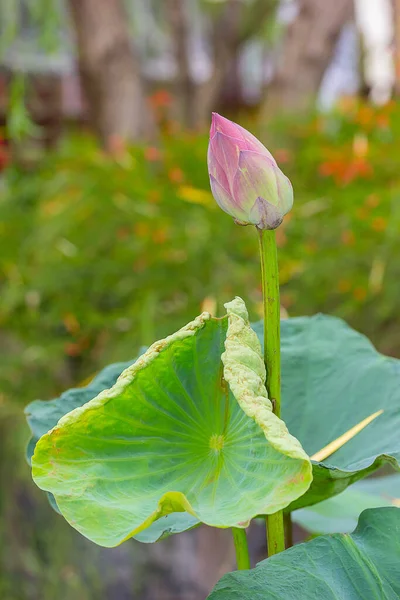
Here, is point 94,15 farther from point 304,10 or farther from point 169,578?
point 169,578

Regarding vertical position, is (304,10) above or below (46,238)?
above

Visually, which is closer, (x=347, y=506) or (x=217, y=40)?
A: (x=347, y=506)

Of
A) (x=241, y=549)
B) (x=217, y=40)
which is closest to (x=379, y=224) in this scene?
(x=241, y=549)

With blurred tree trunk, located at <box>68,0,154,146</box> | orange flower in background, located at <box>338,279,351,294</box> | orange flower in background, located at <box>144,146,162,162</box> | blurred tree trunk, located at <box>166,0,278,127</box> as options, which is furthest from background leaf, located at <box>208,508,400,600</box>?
blurred tree trunk, located at <box>166,0,278,127</box>

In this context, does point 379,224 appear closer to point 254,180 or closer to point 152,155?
point 152,155

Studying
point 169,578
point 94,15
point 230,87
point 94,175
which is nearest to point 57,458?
point 94,175

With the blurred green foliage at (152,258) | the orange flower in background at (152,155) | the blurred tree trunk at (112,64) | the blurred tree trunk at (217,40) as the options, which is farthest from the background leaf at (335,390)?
the blurred tree trunk at (217,40)
